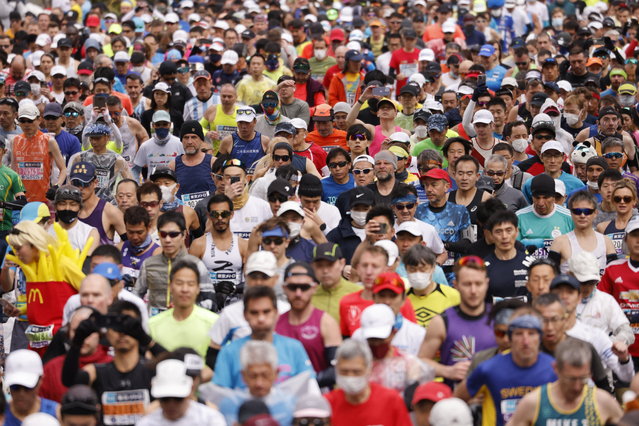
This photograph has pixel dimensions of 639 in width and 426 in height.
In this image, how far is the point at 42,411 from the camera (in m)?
8.23

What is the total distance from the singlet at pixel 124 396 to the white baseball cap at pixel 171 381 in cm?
54

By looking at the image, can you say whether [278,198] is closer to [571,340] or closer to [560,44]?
[571,340]

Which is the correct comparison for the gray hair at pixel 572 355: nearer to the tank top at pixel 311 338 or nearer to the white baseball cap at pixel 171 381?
the tank top at pixel 311 338

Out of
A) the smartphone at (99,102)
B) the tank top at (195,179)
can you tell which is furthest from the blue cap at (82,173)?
the smartphone at (99,102)

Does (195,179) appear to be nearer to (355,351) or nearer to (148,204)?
(148,204)

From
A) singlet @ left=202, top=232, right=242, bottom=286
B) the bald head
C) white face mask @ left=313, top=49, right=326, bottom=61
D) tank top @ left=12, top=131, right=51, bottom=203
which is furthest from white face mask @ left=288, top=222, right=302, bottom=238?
white face mask @ left=313, top=49, right=326, bottom=61

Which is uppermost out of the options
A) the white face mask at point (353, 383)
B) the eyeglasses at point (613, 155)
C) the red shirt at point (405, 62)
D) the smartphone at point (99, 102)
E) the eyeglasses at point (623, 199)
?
the red shirt at point (405, 62)

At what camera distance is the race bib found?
8227 millimetres

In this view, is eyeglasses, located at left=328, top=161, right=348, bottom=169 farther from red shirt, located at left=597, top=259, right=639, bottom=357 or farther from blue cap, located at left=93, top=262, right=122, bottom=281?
blue cap, located at left=93, top=262, right=122, bottom=281

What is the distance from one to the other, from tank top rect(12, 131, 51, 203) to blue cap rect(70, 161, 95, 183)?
2.66m

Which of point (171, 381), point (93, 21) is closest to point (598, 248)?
point (171, 381)

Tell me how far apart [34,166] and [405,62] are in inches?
297

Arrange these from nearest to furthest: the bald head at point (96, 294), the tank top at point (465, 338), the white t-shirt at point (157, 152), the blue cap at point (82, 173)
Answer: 1. the tank top at point (465, 338)
2. the bald head at point (96, 294)
3. the blue cap at point (82, 173)
4. the white t-shirt at point (157, 152)

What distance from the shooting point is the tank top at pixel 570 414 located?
7672mm
